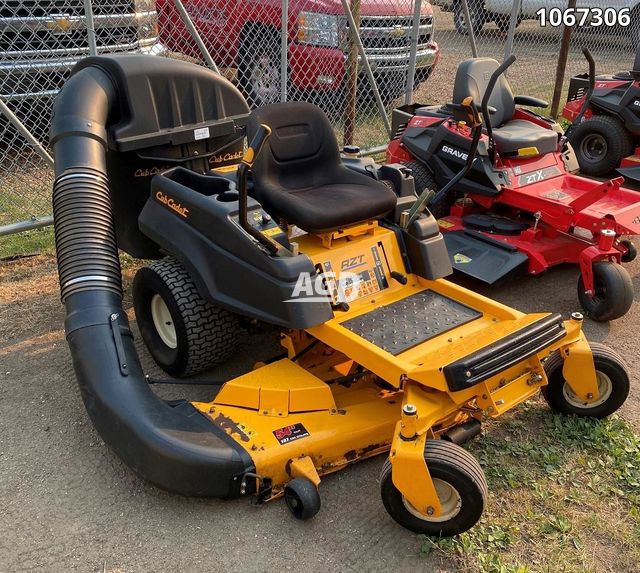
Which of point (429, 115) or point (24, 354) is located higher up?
point (429, 115)

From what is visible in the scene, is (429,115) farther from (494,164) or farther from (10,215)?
(10,215)

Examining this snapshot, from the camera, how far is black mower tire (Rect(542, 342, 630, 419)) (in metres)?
2.93

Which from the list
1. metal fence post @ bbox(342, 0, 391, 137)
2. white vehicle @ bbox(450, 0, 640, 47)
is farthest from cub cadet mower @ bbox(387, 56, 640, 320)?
white vehicle @ bbox(450, 0, 640, 47)

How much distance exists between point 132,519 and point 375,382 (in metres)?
1.19

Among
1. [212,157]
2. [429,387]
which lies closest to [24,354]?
[212,157]

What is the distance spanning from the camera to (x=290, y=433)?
265cm

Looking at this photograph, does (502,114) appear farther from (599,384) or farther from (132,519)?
(132,519)

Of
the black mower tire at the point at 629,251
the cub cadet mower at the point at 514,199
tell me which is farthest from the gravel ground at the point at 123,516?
the black mower tire at the point at 629,251

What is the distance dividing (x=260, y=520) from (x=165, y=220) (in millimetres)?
1510

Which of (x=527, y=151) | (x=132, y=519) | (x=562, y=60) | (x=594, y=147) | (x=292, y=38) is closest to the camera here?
(x=132, y=519)

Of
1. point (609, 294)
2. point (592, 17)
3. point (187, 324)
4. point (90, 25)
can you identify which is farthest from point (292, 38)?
point (592, 17)

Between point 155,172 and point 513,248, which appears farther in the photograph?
point 513,248

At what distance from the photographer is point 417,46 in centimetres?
649

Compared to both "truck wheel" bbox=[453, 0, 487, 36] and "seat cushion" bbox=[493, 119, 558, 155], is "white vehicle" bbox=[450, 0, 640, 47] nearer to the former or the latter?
"truck wheel" bbox=[453, 0, 487, 36]
